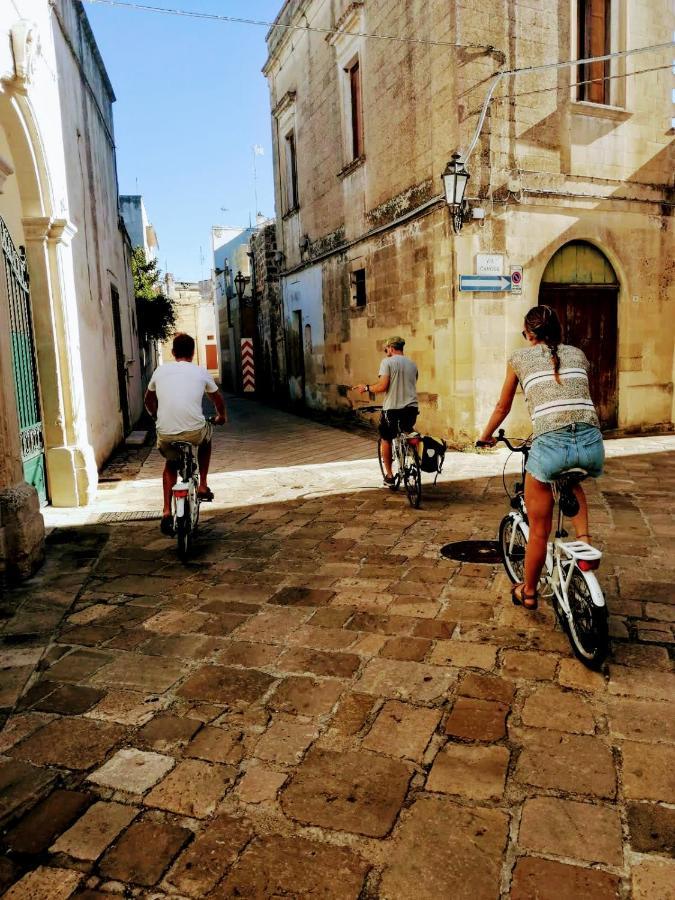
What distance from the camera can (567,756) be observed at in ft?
8.47

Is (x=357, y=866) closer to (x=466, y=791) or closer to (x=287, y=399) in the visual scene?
(x=466, y=791)

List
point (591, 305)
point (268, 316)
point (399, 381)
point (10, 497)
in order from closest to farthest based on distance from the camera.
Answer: point (10, 497), point (399, 381), point (591, 305), point (268, 316)

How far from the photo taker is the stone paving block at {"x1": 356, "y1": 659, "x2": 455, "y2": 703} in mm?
3100

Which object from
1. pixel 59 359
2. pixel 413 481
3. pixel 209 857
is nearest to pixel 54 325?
pixel 59 359

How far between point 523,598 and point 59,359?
5.26 m

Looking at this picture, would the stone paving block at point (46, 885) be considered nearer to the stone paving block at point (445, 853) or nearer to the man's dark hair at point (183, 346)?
the stone paving block at point (445, 853)

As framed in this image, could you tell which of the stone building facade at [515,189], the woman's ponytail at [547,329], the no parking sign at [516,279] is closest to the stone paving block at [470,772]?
the woman's ponytail at [547,329]

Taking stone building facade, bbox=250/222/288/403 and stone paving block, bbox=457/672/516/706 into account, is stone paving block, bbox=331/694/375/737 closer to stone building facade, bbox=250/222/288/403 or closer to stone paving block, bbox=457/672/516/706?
stone paving block, bbox=457/672/516/706

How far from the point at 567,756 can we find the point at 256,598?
89.8 inches

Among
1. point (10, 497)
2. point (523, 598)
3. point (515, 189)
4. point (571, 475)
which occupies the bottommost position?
point (523, 598)

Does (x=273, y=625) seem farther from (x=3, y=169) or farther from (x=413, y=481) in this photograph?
(x=3, y=169)

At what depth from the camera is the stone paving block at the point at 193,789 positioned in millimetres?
2354

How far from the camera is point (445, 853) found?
6.93ft

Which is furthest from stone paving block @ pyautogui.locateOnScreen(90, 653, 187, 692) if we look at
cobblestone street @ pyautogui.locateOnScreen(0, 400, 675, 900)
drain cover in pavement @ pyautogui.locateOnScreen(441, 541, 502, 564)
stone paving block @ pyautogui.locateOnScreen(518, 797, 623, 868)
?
drain cover in pavement @ pyautogui.locateOnScreen(441, 541, 502, 564)
